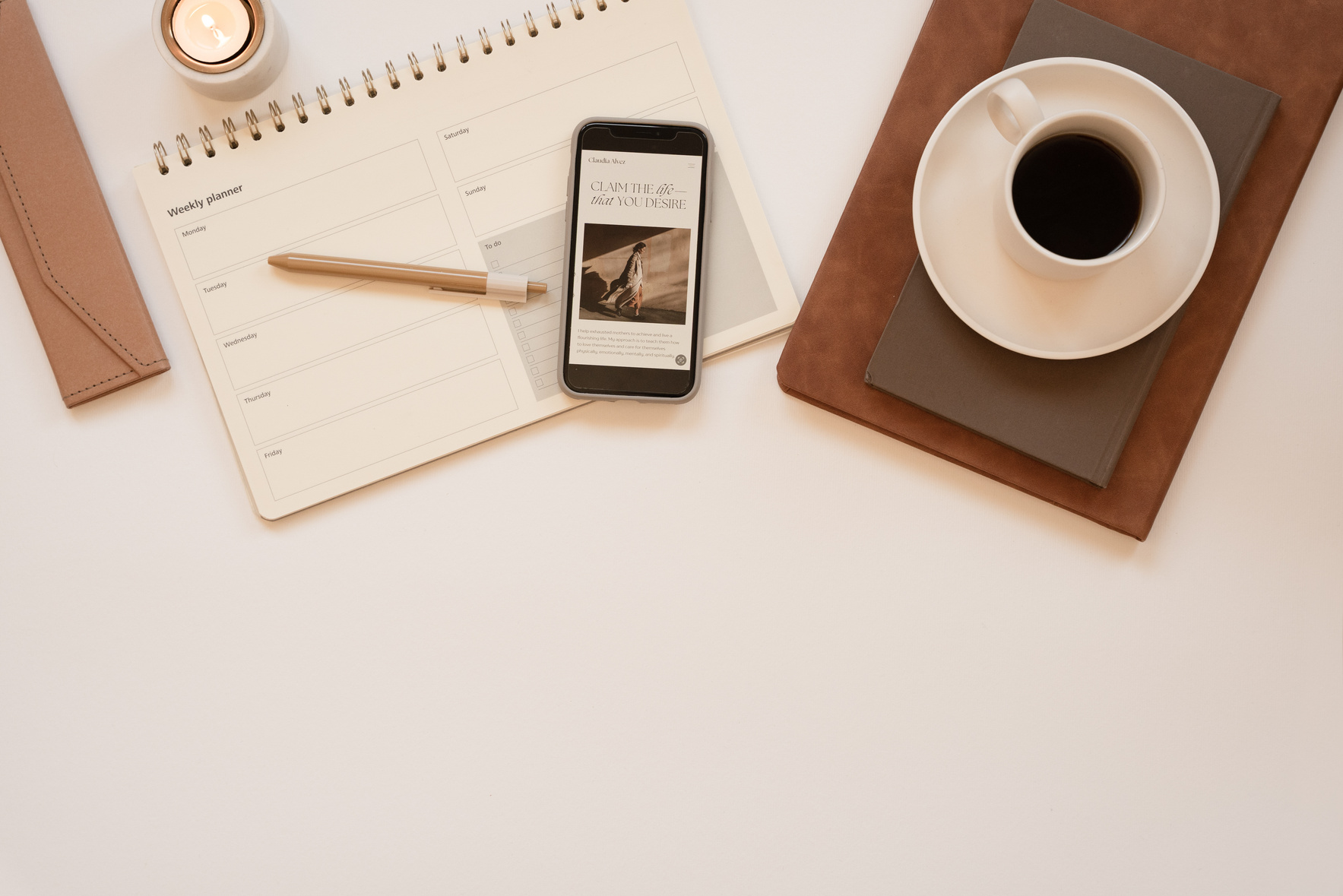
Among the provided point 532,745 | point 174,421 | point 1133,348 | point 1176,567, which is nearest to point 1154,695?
point 1176,567

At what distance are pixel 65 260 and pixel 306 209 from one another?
0.21 meters

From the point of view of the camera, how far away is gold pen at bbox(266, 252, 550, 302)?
68 centimetres

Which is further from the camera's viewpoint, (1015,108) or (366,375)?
(366,375)

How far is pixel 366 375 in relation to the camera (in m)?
0.69

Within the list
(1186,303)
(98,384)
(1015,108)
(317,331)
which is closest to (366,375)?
(317,331)

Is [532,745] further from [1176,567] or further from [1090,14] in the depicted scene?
[1090,14]

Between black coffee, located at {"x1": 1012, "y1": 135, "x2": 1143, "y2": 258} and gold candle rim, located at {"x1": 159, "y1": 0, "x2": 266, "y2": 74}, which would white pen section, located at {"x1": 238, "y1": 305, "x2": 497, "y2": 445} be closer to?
gold candle rim, located at {"x1": 159, "y1": 0, "x2": 266, "y2": 74}

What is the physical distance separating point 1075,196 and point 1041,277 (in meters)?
0.06

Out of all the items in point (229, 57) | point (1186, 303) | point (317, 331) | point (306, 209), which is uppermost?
point (229, 57)

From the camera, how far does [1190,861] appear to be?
2.19ft

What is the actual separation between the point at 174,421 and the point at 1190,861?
94cm

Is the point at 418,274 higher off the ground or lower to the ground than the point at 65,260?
lower

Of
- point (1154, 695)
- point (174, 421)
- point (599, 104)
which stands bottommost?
point (1154, 695)

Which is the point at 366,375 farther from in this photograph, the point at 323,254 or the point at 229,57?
the point at 229,57
